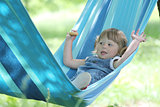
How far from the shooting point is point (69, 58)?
9.12 feet

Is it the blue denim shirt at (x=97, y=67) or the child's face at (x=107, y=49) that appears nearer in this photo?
the blue denim shirt at (x=97, y=67)

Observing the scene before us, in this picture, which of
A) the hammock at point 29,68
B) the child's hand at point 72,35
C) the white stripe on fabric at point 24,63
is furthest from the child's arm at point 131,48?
the white stripe on fabric at point 24,63

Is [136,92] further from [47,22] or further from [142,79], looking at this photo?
[47,22]

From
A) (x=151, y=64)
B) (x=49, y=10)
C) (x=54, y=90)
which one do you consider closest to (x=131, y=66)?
(x=151, y=64)

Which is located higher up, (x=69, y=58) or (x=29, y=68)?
(x=29, y=68)

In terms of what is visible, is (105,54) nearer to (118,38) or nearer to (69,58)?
(118,38)

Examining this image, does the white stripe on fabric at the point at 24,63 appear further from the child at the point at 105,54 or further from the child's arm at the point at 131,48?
the child's arm at the point at 131,48

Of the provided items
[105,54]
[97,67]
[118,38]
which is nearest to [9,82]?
[97,67]

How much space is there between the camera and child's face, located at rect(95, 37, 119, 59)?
268 centimetres

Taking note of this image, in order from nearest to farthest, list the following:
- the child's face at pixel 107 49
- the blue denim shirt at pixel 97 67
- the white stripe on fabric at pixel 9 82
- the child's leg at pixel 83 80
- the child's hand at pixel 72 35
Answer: the white stripe on fabric at pixel 9 82 < the child's leg at pixel 83 80 < the blue denim shirt at pixel 97 67 < the child's face at pixel 107 49 < the child's hand at pixel 72 35

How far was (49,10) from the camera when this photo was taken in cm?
1056

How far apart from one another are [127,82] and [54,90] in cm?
147

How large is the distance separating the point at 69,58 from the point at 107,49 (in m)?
0.32

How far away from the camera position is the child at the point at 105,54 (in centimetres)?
257
